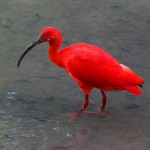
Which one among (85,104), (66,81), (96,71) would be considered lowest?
(66,81)

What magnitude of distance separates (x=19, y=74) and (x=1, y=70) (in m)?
0.19

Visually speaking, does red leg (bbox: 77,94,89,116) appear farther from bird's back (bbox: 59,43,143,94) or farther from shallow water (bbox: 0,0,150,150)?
bird's back (bbox: 59,43,143,94)

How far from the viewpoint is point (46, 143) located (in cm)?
488

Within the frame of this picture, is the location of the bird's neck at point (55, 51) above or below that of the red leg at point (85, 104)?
above

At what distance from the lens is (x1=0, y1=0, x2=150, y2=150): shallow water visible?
496 cm

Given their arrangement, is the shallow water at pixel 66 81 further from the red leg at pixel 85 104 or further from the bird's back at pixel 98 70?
the bird's back at pixel 98 70

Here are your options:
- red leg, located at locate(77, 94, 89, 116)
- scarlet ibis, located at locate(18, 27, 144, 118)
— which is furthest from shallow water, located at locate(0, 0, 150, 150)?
scarlet ibis, located at locate(18, 27, 144, 118)

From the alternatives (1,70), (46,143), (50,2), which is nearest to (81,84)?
(46,143)

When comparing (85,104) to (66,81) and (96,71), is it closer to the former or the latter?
(96,71)

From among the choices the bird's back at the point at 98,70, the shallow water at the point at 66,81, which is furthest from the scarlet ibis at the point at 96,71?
the shallow water at the point at 66,81

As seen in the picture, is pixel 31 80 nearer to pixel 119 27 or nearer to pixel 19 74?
pixel 19 74

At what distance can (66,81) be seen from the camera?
232 inches

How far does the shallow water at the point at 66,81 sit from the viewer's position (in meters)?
4.96

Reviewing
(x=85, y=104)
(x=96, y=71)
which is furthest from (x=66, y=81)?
(x=96, y=71)
